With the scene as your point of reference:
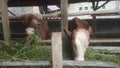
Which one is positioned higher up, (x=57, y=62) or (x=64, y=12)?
(x=64, y=12)

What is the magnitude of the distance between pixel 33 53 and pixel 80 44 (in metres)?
0.59

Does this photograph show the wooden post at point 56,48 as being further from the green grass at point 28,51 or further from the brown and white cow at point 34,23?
the brown and white cow at point 34,23

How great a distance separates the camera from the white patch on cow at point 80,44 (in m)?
3.55

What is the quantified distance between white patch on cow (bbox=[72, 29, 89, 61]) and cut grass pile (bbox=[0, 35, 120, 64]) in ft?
0.30

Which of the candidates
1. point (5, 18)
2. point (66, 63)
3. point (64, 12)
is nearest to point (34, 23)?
point (5, 18)

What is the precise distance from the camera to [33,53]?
3.54 m

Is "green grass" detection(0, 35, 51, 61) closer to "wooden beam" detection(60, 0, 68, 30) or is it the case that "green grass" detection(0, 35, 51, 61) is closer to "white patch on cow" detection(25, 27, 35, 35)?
→ "white patch on cow" detection(25, 27, 35, 35)

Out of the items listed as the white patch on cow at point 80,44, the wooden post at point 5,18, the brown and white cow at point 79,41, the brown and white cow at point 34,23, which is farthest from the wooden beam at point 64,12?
the wooden post at point 5,18

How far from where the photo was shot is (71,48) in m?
3.78

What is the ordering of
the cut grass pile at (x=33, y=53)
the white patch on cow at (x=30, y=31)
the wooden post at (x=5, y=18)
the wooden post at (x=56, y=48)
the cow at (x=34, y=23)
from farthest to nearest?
the cow at (x=34, y=23), the wooden post at (x=5, y=18), the white patch on cow at (x=30, y=31), the cut grass pile at (x=33, y=53), the wooden post at (x=56, y=48)

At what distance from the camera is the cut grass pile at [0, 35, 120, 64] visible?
3.49 m

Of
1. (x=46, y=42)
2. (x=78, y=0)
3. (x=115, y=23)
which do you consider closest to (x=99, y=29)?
(x=115, y=23)

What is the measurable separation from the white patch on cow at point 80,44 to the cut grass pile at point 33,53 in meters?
0.09

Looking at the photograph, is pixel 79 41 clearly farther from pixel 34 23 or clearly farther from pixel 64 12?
pixel 34 23
